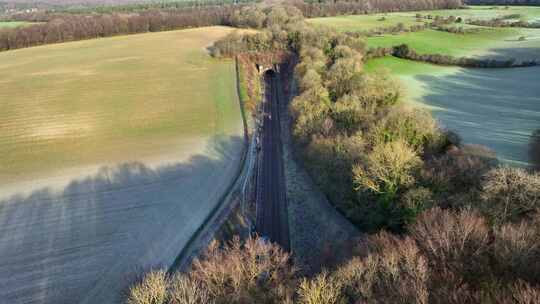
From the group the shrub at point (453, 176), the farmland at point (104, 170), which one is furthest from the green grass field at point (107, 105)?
the shrub at point (453, 176)

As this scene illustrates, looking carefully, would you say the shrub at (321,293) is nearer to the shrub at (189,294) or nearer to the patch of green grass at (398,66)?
the shrub at (189,294)

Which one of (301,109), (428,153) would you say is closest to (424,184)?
(428,153)

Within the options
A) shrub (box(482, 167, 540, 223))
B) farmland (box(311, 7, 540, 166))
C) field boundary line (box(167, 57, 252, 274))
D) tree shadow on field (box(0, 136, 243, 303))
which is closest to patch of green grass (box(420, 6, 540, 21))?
farmland (box(311, 7, 540, 166))

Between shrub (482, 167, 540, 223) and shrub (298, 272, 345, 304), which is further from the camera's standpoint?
shrub (482, 167, 540, 223)

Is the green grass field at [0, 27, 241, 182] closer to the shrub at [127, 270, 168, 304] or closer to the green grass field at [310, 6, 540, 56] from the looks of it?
Answer: the shrub at [127, 270, 168, 304]

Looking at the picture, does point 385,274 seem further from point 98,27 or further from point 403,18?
point 98,27

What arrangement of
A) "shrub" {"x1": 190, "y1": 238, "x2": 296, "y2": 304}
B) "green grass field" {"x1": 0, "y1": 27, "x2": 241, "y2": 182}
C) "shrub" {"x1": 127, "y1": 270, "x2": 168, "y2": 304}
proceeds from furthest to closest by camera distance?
1. "green grass field" {"x1": 0, "y1": 27, "x2": 241, "y2": 182}
2. "shrub" {"x1": 190, "y1": 238, "x2": 296, "y2": 304}
3. "shrub" {"x1": 127, "y1": 270, "x2": 168, "y2": 304}

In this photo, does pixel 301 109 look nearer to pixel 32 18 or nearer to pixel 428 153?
pixel 428 153

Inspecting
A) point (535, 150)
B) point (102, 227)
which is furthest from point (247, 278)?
point (535, 150)
